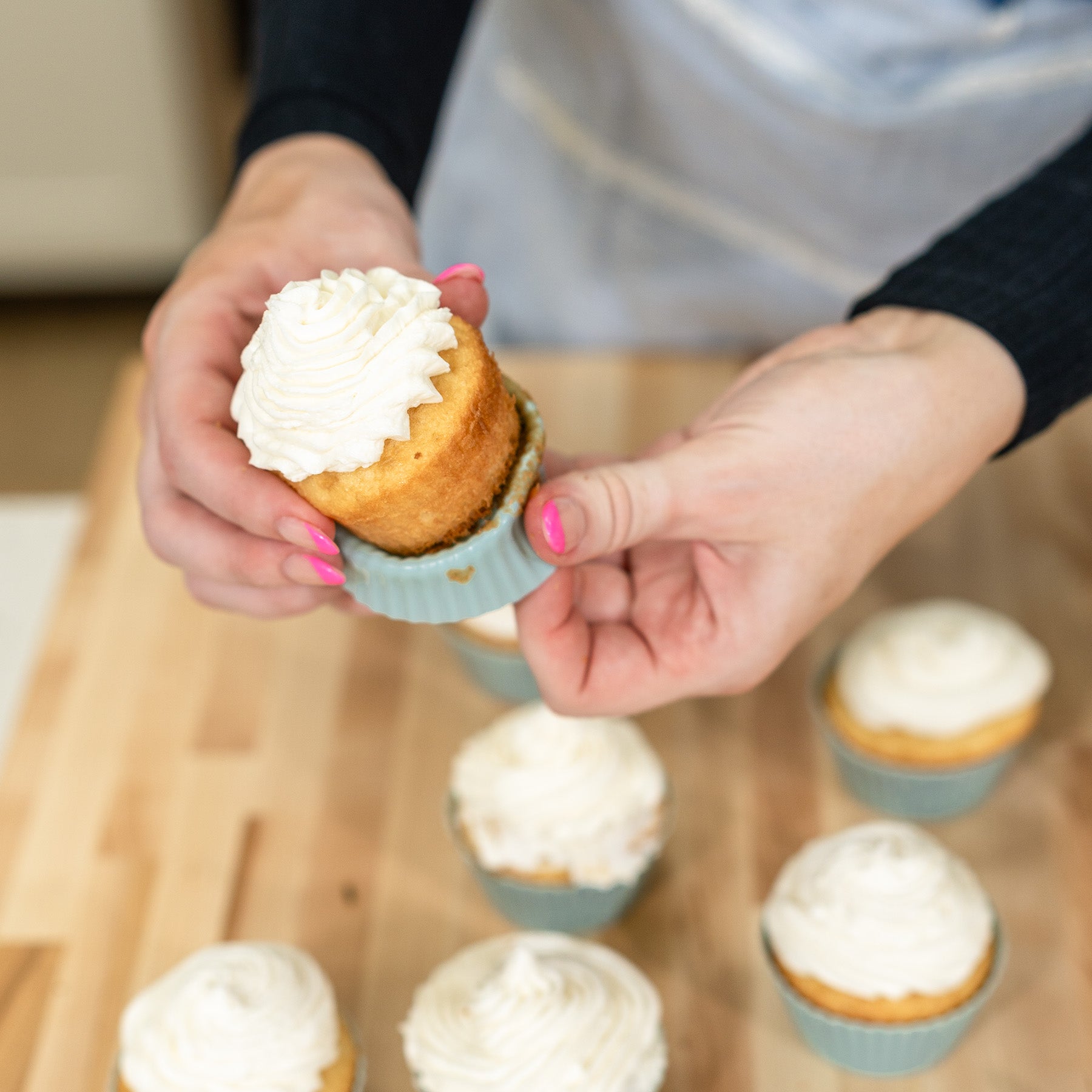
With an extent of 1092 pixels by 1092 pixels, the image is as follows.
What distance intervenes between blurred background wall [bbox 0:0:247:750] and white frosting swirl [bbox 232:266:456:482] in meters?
2.17

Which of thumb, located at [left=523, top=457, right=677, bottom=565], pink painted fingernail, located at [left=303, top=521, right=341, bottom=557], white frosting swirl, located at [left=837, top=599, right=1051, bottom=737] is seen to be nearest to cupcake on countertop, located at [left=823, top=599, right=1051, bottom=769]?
white frosting swirl, located at [left=837, top=599, right=1051, bottom=737]

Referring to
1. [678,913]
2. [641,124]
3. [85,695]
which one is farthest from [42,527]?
[678,913]

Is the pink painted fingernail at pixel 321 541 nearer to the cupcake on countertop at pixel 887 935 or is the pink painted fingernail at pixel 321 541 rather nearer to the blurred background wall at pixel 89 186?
the cupcake on countertop at pixel 887 935

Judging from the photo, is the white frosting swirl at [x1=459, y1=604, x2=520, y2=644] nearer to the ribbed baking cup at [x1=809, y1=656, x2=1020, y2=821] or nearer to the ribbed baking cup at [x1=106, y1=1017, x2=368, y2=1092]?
the ribbed baking cup at [x1=809, y1=656, x2=1020, y2=821]

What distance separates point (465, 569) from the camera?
4.12ft

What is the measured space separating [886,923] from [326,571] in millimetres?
726

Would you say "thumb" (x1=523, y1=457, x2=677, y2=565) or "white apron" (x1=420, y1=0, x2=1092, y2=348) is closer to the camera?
"thumb" (x1=523, y1=457, x2=677, y2=565)

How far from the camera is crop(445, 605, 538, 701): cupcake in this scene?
6.04 ft

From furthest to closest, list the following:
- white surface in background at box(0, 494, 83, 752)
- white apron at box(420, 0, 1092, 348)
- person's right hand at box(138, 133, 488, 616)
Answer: white surface in background at box(0, 494, 83, 752) < white apron at box(420, 0, 1092, 348) < person's right hand at box(138, 133, 488, 616)

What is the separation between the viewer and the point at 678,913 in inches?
63.5

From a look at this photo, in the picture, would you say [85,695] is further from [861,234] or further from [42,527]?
[861,234]

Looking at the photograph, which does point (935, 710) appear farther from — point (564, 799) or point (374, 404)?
point (374, 404)

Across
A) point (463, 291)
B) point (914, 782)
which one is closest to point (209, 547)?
point (463, 291)

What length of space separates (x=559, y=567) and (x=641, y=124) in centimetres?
101
